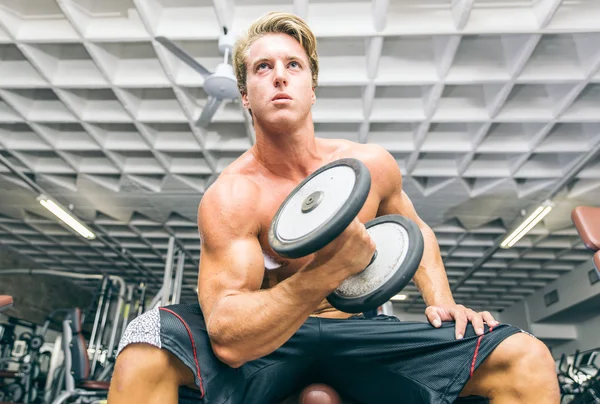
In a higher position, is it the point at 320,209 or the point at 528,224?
the point at 528,224

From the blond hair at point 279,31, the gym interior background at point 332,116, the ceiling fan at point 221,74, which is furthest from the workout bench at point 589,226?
the ceiling fan at point 221,74

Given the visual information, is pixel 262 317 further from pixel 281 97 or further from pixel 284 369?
pixel 281 97

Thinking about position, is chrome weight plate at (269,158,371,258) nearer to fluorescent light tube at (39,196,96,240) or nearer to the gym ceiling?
the gym ceiling

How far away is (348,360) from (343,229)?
41cm

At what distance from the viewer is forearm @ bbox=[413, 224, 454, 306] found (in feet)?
3.51

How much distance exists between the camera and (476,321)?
90 centimetres

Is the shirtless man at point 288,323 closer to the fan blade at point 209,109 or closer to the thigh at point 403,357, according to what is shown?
the thigh at point 403,357

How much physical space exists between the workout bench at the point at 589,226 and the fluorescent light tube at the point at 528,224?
3654mm

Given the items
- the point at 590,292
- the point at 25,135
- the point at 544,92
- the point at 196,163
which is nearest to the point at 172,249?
the point at 196,163

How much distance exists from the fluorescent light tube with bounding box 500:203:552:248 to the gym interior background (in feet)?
0.11

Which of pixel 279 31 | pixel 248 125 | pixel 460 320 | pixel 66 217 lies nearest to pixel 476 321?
pixel 460 320

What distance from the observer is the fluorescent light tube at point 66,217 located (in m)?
6.37

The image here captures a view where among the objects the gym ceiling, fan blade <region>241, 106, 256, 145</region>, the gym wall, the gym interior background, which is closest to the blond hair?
the gym interior background

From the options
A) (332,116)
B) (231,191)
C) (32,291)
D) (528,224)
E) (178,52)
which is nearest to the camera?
(231,191)
